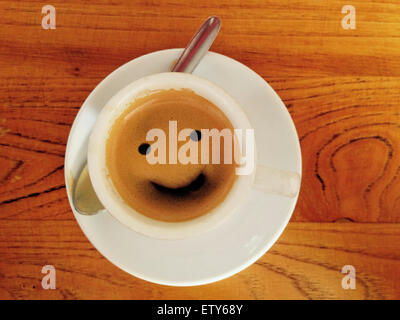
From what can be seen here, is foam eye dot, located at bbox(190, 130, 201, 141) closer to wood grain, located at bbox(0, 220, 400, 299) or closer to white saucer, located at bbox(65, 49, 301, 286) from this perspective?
white saucer, located at bbox(65, 49, 301, 286)

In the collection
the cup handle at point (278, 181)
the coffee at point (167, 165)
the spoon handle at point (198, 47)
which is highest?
the spoon handle at point (198, 47)

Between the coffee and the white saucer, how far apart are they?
5 centimetres

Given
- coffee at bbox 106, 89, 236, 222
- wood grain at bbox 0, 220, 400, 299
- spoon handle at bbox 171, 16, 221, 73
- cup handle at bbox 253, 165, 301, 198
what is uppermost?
spoon handle at bbox 171, 16, 221, 73

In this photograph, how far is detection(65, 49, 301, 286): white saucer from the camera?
0.69 metres

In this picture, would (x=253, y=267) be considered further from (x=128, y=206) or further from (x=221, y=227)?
(x=128, y=206)

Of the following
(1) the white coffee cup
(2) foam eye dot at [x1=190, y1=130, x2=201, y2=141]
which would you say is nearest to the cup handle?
(1) the white coffee cup

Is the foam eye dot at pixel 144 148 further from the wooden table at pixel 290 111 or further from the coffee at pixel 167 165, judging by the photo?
the wooden table at pixel 290 111

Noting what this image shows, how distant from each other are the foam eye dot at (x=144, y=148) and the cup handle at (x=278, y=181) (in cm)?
20

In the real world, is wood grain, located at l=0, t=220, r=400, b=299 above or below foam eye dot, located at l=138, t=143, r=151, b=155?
below

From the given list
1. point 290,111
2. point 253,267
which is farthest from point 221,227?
point 290,111

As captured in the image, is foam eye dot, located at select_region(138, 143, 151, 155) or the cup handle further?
foam eye dot, located at select_region(138, 143, 151, 155)

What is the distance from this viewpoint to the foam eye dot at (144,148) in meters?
0.70

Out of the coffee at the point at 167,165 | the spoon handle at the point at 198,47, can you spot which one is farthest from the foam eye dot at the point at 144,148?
the spoon handle at the point at 198,47

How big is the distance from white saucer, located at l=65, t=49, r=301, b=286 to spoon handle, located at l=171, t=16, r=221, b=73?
3 cm
